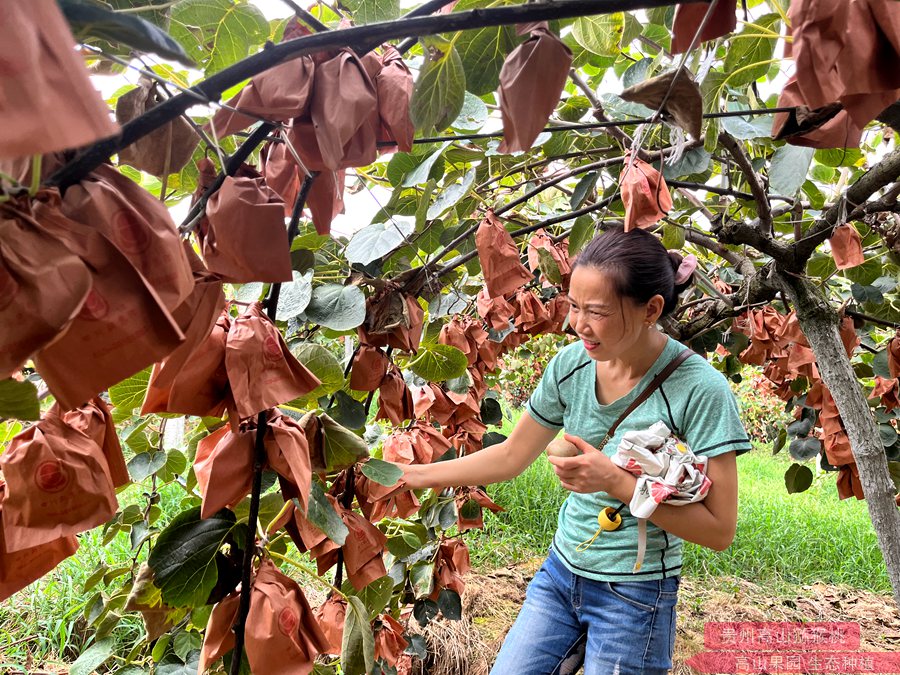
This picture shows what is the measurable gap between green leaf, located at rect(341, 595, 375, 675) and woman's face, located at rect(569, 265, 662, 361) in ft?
2.05

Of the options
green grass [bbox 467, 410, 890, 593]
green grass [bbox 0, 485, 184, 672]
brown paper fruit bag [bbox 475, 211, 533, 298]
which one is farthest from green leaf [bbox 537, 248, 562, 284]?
green grass [bbox 467, 410, 890, 593]

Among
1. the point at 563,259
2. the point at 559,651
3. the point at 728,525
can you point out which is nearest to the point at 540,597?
the point at 559,651

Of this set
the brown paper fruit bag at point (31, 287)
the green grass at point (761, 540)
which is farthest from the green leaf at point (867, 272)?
the green grass at point (761, 540)

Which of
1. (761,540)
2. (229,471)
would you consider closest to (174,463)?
(229,471)

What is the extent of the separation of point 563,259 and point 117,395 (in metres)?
1.00

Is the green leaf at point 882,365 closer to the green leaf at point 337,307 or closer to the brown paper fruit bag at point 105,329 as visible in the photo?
the green leaf at point 337,307

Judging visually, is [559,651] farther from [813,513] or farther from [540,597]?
[813,513]

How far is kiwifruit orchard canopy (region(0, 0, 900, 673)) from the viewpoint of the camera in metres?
0.28

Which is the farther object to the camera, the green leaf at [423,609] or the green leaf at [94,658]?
the green leaf at [423,609]

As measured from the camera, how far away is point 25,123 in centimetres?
20

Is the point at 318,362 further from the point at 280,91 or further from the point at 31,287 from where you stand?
→ the point at 31,287

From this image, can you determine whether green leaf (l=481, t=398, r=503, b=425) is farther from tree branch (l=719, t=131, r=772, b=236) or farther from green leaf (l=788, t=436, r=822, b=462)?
green leaf (l=788, t=436, r=822, b=462)

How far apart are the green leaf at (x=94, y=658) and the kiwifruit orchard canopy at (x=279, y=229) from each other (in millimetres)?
11

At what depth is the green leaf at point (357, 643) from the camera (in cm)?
78
